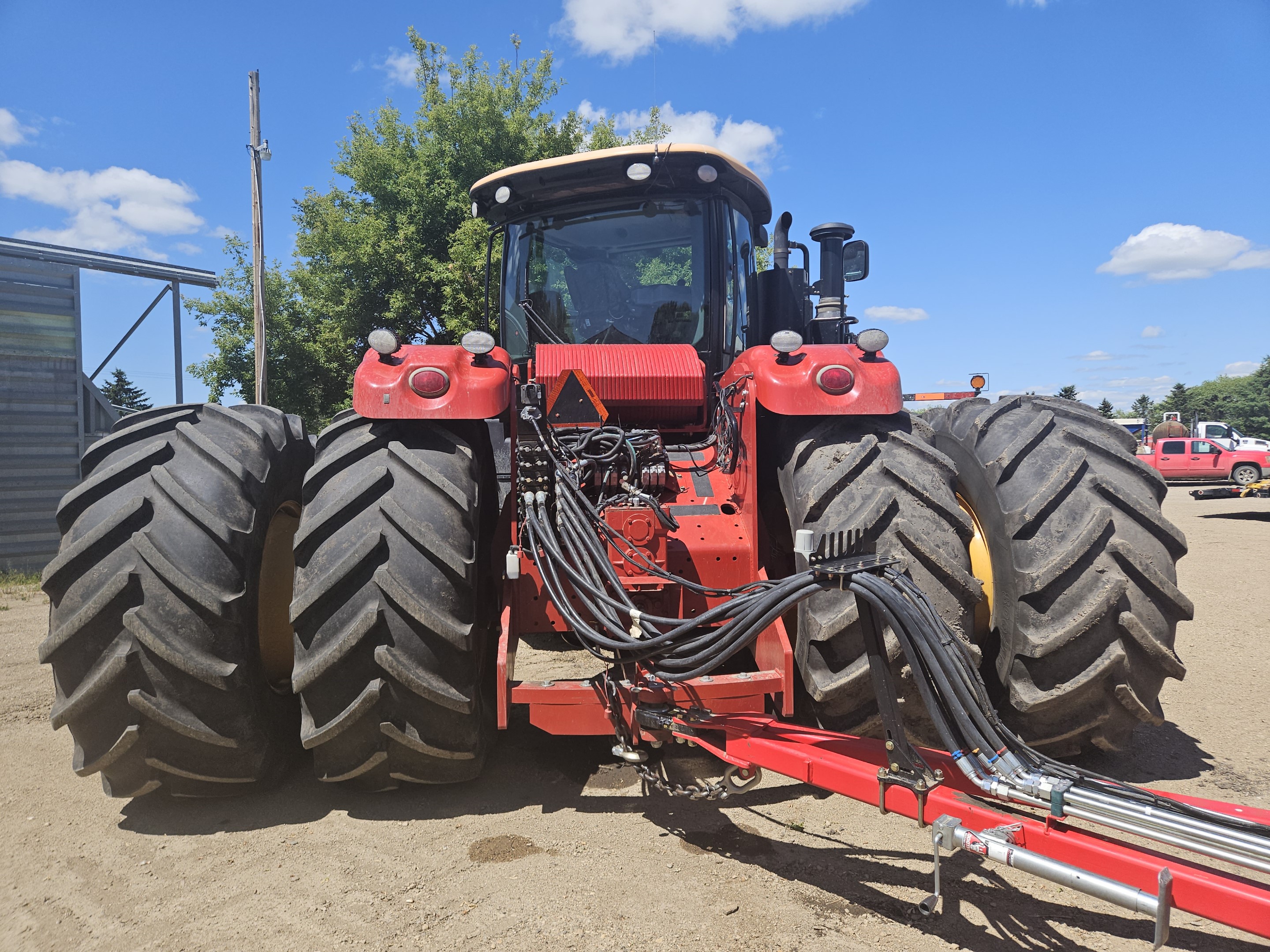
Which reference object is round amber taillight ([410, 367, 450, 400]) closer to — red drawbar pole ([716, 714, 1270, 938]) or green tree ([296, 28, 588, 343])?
red drawbar pole ([716, 714, 1270, 938])

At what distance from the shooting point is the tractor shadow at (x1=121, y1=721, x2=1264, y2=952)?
221 centimetres

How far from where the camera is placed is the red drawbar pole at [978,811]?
61.6 inches

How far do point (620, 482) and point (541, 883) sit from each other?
1541 mm

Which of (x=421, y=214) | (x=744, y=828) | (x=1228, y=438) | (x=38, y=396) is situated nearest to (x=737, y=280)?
(x=744, y=828)

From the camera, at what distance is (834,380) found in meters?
3.08

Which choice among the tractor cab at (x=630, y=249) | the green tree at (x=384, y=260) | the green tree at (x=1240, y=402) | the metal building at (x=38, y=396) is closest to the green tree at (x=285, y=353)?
the green tree at (x=384, y=260)

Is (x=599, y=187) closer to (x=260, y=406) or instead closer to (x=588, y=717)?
(x=260, y=406)

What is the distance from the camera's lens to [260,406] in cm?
368

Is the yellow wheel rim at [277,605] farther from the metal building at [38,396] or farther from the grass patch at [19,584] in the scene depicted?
the metal building at [38,396]

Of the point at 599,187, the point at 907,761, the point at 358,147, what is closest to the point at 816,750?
the point at 907,761

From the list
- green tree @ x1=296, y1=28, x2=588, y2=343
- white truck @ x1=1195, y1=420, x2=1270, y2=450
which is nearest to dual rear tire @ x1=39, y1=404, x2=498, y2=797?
green tree @ x1=296, y1=28, x2=588, y2=343

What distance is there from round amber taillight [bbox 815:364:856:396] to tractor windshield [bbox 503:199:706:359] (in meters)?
1.27

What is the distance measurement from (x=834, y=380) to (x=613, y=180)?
6.04 ft

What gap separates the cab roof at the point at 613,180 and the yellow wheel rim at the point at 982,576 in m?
2.08
